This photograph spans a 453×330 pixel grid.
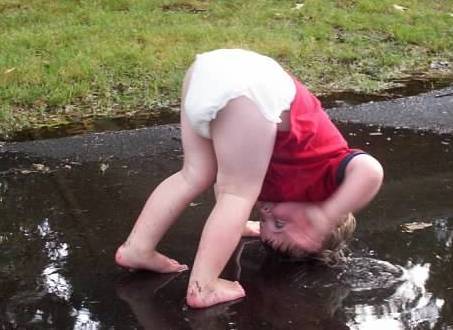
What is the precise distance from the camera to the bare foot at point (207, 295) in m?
2.20

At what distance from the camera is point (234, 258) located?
2598 mm

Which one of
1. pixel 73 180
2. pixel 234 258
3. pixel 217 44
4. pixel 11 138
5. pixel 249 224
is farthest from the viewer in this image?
pixel 217 44

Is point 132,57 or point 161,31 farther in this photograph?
point 161,31

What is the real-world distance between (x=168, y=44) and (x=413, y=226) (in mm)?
3312

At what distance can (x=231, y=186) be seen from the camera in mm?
2258

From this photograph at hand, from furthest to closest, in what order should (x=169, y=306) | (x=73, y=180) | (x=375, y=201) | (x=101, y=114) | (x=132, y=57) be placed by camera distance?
(x=132, y=57) < (x=101, y=114) < (x=73, y=180) < (x=375, y=201) < (x=169, y=306)

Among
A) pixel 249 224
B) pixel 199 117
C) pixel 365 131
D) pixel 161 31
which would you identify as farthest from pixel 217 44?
pixel 199 117

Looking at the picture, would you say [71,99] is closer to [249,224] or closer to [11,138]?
[11,138]

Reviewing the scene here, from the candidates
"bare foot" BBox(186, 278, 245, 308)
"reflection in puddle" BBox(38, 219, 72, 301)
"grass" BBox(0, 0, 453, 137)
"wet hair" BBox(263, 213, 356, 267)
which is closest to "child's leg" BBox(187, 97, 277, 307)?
"bare foot" BBox(186, 278, 245, 308)

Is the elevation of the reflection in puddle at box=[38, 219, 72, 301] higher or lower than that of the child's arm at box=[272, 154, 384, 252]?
lower

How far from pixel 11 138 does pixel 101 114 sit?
24.6 inches

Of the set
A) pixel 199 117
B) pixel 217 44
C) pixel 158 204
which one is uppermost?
pixel 199 117

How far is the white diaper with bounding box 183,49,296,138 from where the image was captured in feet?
7.36

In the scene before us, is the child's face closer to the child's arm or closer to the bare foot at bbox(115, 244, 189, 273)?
the child's arm
